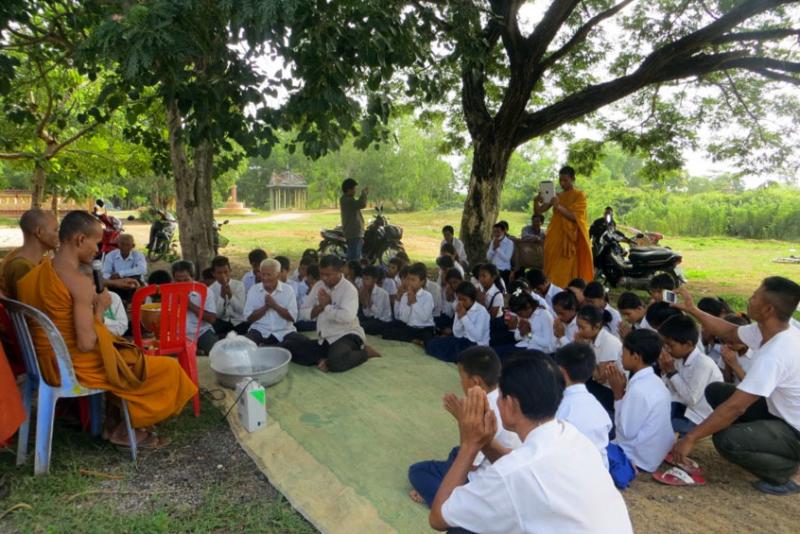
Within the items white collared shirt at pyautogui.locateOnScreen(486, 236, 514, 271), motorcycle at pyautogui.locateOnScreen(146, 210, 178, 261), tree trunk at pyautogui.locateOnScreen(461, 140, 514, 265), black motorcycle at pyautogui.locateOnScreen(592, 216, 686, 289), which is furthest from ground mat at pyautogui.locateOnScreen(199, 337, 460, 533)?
motorcycle at pyautogui.locateOnScreen(146, 210, 178, 261)

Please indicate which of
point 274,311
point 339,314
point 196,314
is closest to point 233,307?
point 196,314

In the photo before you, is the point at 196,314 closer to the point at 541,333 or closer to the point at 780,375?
the point at 541,333

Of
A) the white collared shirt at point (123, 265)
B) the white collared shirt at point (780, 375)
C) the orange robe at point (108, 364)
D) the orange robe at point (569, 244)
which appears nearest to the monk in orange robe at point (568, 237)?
the orange robe at point (569, 244)

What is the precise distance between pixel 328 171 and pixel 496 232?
101 ft

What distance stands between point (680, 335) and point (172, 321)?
3445mm

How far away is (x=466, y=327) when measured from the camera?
16.8 feet

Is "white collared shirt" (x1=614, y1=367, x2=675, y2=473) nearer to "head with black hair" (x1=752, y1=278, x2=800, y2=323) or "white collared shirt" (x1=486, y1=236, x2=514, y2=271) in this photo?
"head with black hair" (x1=752, y1=278, x2=800, y2=323)

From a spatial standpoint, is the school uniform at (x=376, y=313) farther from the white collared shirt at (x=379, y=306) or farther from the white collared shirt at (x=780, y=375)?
the white collared shirt at (x=780, y=375)

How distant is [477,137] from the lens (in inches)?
360

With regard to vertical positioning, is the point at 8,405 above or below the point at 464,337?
above

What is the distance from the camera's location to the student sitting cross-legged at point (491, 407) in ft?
8.18

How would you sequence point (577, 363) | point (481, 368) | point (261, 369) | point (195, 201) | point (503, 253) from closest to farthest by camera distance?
point (481, 368)
point (577, 363)
point (261, 369)
point (195, 201)
point (503, 253)

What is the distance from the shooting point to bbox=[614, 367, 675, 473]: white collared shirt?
10.00ft

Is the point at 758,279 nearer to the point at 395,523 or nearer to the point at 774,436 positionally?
the point at 774,436
